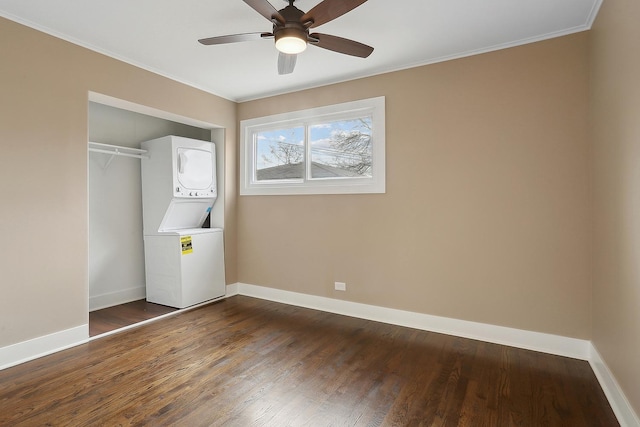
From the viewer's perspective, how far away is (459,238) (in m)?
3.11

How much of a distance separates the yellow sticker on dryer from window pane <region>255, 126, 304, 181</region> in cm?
120

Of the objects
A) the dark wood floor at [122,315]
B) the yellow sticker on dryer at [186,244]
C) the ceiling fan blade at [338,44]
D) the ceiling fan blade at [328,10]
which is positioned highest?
the ceiling fan blade at [338,44]

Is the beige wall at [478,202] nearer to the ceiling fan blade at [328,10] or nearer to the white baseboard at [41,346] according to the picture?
the ceiling fan blade at [328,10]

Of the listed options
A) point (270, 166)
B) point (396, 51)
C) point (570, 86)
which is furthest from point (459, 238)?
point (270, 166)

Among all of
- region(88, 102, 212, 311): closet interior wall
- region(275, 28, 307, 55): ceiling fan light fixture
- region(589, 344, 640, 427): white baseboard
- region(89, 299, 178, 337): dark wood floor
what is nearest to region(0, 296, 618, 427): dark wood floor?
region(589, 344, 640, 427): white baseboard

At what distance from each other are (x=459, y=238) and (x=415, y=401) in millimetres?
1546

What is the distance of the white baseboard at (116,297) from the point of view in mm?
3930

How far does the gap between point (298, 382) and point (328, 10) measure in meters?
2.37

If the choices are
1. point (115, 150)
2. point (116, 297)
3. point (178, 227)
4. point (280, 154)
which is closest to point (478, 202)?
point (280, 154)

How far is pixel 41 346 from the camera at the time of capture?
106 inches

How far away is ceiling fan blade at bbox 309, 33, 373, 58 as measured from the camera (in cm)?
222

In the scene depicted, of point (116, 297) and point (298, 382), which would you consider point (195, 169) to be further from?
point (298, 382)

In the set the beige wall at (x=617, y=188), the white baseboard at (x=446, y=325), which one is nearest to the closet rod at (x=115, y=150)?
the white baseboard at (x=446, y=325)

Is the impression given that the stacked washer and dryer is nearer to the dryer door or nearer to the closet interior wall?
the dryer door
